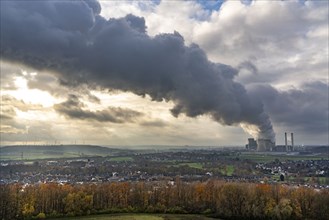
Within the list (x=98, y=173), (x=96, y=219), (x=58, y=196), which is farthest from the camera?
(x=98, y=173)

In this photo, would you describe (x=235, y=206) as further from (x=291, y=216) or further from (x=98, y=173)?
(x=98, y=173)

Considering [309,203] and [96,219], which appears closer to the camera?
[96,219]

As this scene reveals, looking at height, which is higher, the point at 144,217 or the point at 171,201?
the point at 171,201

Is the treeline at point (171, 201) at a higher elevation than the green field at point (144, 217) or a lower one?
higher

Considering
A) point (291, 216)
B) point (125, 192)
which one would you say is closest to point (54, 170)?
point (125, 192)

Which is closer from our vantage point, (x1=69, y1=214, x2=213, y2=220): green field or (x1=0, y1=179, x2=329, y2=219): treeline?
(x1=69, y1=214, x2=213, y2=220): green field

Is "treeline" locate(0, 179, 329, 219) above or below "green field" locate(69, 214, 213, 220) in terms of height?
above

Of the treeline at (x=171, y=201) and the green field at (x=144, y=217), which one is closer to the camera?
the green field at (x=144, y=217)

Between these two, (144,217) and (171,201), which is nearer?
(144,217)
